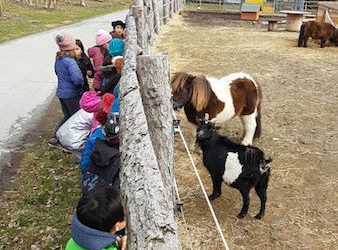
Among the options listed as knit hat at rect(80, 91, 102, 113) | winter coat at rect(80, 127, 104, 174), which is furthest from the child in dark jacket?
knit hat at rect(80, 91, 102, 113)

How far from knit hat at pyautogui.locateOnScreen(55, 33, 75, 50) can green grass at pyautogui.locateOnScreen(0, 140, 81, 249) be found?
4.52 feet

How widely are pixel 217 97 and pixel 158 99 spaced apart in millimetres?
2398

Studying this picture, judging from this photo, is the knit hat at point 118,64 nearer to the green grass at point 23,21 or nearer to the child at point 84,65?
the child at point 84,65

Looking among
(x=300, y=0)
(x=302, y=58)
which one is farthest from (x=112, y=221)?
(x=300, y=0)

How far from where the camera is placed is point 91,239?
2.01m

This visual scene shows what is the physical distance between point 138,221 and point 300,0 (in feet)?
92.1

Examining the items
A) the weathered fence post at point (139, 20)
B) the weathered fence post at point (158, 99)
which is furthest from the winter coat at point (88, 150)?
the weathered fence post at point (139, 20)

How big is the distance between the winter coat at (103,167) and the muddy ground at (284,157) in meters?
0.95

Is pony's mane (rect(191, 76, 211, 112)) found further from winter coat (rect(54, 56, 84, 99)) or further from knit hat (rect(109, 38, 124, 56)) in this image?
winter coat (rect(54, 56, 84, 99))

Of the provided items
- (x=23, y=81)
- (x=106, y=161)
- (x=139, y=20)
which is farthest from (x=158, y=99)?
(x=23, y=81)

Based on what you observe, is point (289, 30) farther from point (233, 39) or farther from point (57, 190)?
point (57, 190)

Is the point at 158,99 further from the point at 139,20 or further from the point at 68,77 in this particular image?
the point at 139,20

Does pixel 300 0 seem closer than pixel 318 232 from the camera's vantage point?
No

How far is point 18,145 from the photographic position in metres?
5.66
